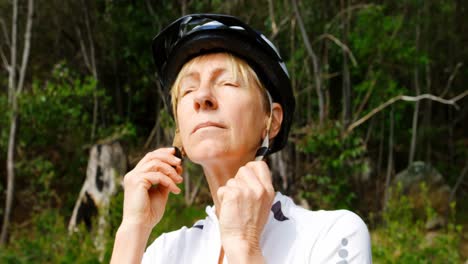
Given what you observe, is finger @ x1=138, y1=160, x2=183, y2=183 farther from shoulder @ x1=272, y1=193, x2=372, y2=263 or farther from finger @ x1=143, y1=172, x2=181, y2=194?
shoulder @ x1=272, y1=193, x2=372, y2=263

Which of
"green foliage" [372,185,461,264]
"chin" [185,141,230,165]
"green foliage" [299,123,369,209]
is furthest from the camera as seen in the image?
"green foliage" [299,123,369,209]

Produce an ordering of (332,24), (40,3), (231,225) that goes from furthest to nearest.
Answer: (40,3), (332,24), (231,225)

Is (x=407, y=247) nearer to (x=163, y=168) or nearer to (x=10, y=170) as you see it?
(x=163, y=168)

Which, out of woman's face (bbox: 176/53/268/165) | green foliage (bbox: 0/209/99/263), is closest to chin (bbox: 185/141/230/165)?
woman's face (bbox: 176/53/268/165)

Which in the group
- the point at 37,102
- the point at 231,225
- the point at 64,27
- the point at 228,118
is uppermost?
the point at 64,27

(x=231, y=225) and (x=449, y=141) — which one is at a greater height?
(x=449, y=141)

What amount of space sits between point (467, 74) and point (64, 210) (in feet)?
29.4

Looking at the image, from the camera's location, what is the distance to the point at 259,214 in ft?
4.02

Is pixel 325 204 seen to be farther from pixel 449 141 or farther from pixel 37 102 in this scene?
pixel 449 141

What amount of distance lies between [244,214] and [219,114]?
0.32 metres

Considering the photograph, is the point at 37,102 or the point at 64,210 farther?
the point at 64,210

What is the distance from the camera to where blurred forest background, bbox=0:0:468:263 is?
24.6 ft

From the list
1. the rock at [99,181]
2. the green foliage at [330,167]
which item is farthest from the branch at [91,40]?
the green foliage at [330,167]

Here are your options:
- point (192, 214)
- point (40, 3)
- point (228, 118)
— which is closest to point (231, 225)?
point (228, 118)
